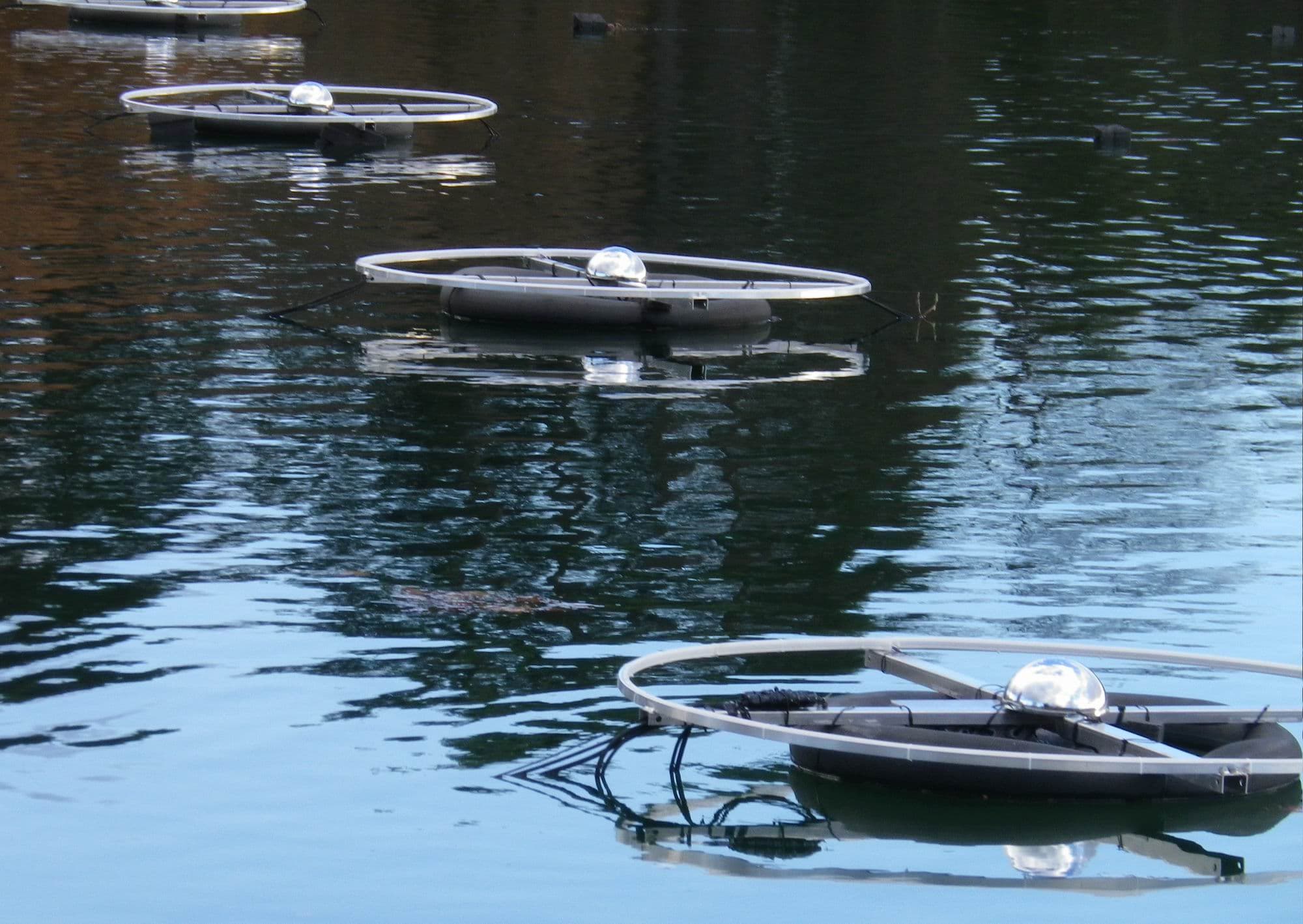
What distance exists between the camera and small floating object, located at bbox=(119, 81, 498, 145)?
44750 mm

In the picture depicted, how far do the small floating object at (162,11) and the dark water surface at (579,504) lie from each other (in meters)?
20.3

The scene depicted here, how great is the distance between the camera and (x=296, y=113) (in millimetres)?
45719

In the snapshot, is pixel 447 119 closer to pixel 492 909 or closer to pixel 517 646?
pixel 517 646

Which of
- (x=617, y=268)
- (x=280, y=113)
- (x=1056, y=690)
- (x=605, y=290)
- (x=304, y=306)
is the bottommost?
(x=1056, y=690)

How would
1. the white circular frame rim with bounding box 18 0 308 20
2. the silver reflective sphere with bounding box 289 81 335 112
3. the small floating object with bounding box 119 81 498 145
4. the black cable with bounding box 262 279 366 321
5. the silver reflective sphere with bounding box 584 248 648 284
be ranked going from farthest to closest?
the white circular frame rim with bounding box 18 0 308 20 < the silver reflective sphere with bounding box 289 81 335 112 < the small floating object with bounding box 119 81 498 145 < the black cable with bounding box 262 279 366 321 < the silver reflective sphere with bounding box 584 248 648 284

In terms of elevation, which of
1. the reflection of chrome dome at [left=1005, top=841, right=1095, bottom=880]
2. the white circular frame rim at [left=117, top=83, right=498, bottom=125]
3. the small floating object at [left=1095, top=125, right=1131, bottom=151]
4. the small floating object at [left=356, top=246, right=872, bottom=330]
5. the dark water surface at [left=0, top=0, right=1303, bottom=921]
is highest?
the white circular frame rim at [left=117, top=83, right=498, bottom=125]

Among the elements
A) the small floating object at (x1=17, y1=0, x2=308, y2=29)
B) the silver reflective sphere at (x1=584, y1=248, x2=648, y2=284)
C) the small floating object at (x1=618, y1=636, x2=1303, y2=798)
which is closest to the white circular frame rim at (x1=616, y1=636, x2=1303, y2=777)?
the small floating object at (x1=618, y1=636, x2=1303, y2=798)

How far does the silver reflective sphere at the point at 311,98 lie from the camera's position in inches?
1802

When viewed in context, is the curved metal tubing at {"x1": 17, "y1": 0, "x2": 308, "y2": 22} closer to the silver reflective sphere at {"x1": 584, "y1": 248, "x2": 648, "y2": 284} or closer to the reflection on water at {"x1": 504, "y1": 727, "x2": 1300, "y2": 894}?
the silver reflective sphere at {"x1": 584, "y1": 248, "x2": 648, "y2": 284}

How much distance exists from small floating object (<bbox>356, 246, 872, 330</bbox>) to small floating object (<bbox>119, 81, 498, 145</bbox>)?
1433 centimetres

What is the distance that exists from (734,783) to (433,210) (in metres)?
25.2

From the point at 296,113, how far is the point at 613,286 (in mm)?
19734

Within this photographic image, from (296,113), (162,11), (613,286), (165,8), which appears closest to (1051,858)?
(613,286)

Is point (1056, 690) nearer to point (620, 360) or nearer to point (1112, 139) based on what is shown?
point (620, 360)
